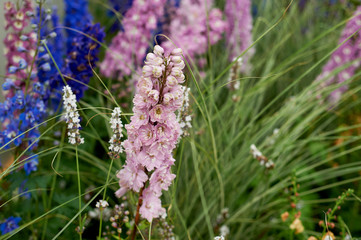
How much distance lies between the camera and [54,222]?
178cm

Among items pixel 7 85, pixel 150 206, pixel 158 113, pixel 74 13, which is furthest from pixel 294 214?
pixel 74 13

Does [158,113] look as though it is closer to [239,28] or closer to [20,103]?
[20,103]

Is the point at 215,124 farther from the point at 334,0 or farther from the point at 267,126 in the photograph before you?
the point at 334,0

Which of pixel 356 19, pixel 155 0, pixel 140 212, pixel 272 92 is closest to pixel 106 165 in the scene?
pixel 140 212

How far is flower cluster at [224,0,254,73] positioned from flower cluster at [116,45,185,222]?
5.97ft

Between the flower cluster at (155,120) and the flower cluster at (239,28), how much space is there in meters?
1.82

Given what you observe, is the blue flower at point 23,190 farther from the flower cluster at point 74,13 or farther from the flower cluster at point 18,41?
the flower cluster at point 74,13

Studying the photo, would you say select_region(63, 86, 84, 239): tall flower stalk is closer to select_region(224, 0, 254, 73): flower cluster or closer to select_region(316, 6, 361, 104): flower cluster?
select_region(224, 0, 254, 73): flower cluster

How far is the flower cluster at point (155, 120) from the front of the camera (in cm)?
106

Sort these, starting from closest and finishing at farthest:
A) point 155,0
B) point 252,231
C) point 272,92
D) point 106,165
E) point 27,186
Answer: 1. point 27,186
2. point 106,165
3. point 252,231
4. point 155,0
5. point 272,92

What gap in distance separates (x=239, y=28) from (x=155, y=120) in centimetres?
204

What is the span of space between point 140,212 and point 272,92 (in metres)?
2.19

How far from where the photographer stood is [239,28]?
2906mm

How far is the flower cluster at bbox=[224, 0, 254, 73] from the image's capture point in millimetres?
2844
